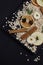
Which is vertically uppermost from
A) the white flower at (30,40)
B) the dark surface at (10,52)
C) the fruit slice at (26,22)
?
the fruit slice at (26,22)

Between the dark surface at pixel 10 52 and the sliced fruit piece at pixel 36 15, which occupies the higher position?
the sliced fruit piece at pixel 36 15

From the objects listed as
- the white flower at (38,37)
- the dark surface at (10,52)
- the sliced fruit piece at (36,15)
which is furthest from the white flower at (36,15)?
the dark surface at (10,52)

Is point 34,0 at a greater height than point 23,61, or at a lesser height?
greater

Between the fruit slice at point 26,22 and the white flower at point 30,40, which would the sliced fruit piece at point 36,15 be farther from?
the white flower at point 30,40

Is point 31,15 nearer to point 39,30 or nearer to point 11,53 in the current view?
point 39,30

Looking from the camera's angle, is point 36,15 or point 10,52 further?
point 36,15

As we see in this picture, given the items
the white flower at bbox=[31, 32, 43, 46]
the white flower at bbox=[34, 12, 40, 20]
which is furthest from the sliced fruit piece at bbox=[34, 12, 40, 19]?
the white flower at bbox=[31, 32, 43, 46]

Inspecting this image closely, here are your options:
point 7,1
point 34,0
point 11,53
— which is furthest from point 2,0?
point 11,53

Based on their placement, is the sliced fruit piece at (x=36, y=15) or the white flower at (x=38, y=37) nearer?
the white flower at (x=38, y=37)

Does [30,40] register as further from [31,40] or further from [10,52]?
[10,52]

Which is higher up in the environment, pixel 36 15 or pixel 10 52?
pixel 36 15

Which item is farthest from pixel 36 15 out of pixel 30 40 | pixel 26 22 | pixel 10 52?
pixel 10 52
